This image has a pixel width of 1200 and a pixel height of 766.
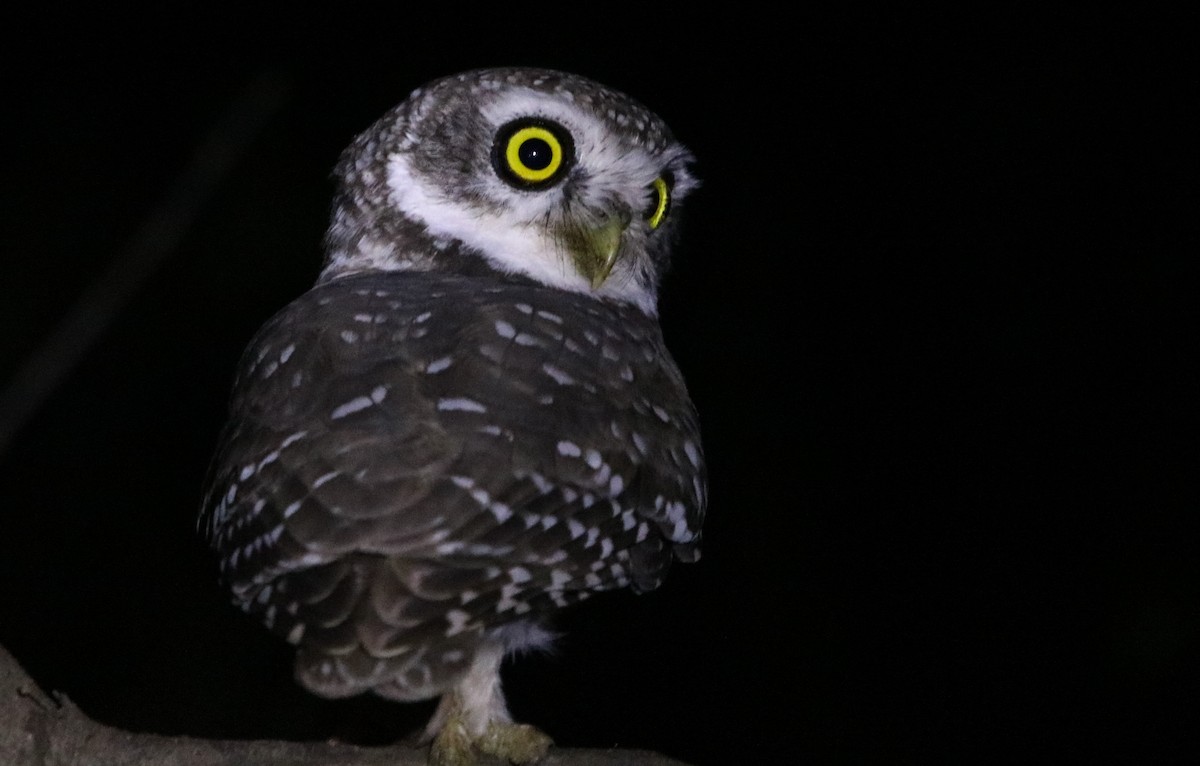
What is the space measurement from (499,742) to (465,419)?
0.52 m

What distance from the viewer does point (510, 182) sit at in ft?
8.82

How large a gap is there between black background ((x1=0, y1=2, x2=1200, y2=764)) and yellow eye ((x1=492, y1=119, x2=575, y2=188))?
2086 mm

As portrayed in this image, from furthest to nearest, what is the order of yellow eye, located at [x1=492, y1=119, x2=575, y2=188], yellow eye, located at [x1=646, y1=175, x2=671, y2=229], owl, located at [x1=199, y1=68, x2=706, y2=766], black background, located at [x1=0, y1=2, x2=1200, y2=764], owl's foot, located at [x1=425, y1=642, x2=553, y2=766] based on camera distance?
black background, located at [x1=0, y1=2, x2=1200, y2=764] → yellow eye, located at [x1=646, y1=175, x2=671, y2=229] → yellow eye, located at [x1=492, y1=119, x2=575, y2=188] → owl's foot, located at [x1=425, y1=642, x2=553, y2=766] → owl, located at [x1=199, y1=68, x2=706, y2=766]

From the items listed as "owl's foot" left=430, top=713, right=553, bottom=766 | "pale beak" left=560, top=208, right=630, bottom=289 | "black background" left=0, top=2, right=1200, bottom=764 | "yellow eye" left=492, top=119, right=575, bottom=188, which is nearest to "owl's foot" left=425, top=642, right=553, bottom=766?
"owl's foot" left=430, top=713, right=553, bottom=766

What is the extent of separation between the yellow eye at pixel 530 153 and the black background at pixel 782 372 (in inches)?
82.1

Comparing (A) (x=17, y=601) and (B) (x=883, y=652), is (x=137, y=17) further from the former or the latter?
(B) (x=883, y=652)

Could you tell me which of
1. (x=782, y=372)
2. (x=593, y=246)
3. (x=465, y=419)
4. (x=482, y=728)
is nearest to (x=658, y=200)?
(x=593, y=246)

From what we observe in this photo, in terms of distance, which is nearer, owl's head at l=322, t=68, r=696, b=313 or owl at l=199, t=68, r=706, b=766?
owl at l=199, t=68, r=706, b=766

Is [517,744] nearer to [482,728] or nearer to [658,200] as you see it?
[482,728]

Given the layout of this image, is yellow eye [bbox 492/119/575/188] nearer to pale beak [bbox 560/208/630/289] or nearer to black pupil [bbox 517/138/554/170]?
black pupil [bbox 517/138/554/170]

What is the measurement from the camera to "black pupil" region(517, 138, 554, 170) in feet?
8.77

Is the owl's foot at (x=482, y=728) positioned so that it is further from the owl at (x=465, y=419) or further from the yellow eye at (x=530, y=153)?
the yellow eye at (x=530, y=153)

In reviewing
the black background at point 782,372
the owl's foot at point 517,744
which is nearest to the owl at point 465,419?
the owl's foot at point 517,744

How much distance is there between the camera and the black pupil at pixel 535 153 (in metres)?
2.67
